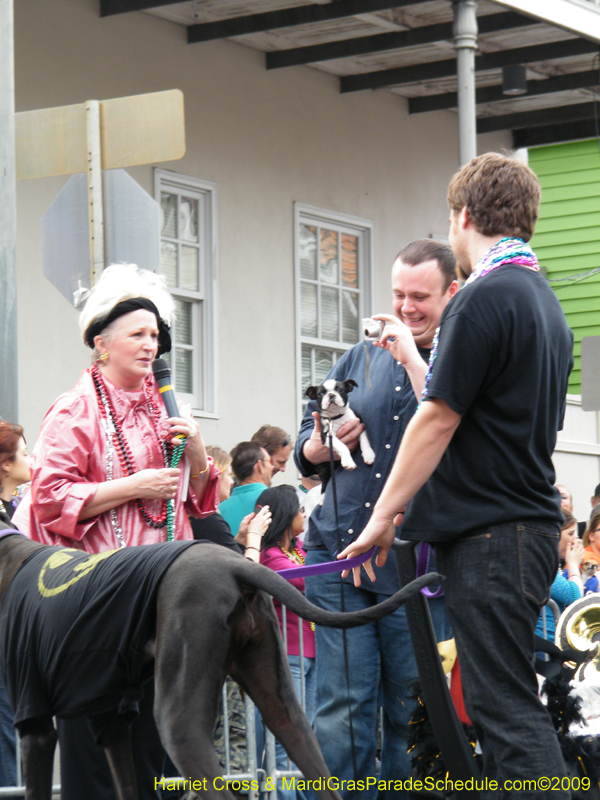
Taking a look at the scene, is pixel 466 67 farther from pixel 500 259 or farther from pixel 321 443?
pixel 500 259

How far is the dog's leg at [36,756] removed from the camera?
336cm

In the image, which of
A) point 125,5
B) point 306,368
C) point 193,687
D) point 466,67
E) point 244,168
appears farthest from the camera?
point 306,368

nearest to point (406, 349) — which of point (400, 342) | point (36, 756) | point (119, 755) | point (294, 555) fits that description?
point (400, 342)

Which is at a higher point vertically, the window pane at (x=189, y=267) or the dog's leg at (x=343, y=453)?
the window pane at (x=189, y=267)

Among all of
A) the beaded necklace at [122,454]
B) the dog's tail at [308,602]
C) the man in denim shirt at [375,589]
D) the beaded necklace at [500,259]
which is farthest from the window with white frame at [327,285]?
the dog's tail at [308,602]

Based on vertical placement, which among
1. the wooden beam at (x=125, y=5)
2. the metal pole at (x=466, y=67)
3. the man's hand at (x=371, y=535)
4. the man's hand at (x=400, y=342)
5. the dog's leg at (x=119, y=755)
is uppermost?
the wooden beam at (x=125, y=5)

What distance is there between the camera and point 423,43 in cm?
1064

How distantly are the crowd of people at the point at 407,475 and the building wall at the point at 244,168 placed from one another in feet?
15.3

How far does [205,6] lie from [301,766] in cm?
825

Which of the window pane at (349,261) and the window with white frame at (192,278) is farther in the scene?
the window pane at (349,261)

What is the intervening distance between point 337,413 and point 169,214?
6478 mm

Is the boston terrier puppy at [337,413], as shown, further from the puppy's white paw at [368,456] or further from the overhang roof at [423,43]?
the overhang roof at [423,43]

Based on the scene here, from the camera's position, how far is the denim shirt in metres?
4.34

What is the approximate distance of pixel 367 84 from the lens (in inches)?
467
